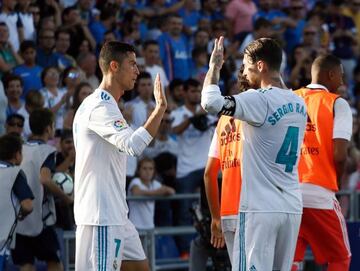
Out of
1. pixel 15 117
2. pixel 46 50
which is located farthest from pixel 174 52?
pixel 15 117

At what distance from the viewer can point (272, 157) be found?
8602 millimetres

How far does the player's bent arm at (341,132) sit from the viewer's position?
9.92m

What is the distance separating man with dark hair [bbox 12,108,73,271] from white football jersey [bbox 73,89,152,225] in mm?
2750

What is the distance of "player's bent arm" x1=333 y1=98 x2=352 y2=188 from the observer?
9922mm

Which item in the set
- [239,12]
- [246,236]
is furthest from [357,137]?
[246,236]

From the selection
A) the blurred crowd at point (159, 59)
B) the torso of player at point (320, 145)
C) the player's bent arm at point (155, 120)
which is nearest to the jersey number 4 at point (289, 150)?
the player's bent arm at point (155, 120)

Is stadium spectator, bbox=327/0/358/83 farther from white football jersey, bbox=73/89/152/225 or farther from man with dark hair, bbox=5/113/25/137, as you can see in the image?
white football jersey, bbox=73/89/152/225

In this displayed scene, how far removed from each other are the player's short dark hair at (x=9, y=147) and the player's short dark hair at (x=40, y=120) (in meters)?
0.73

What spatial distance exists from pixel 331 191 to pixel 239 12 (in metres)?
10.1

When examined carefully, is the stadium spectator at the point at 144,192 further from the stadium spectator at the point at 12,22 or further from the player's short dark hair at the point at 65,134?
the stadium spectator at the point at 12,22

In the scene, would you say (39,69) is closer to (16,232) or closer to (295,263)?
(16,232)

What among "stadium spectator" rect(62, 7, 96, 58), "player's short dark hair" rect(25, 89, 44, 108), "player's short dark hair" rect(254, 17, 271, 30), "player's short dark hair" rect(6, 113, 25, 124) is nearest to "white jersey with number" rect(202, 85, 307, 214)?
"player's short dark hair" rect(6, 113, 25, 124)

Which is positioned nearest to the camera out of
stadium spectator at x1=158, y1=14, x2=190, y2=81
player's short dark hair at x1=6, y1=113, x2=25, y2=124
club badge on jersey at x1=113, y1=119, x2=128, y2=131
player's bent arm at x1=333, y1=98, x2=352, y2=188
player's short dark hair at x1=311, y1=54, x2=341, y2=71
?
club badge on jersey at x1=113, y1=119, x2=128, y2=131

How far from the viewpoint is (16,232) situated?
11.7 metres
